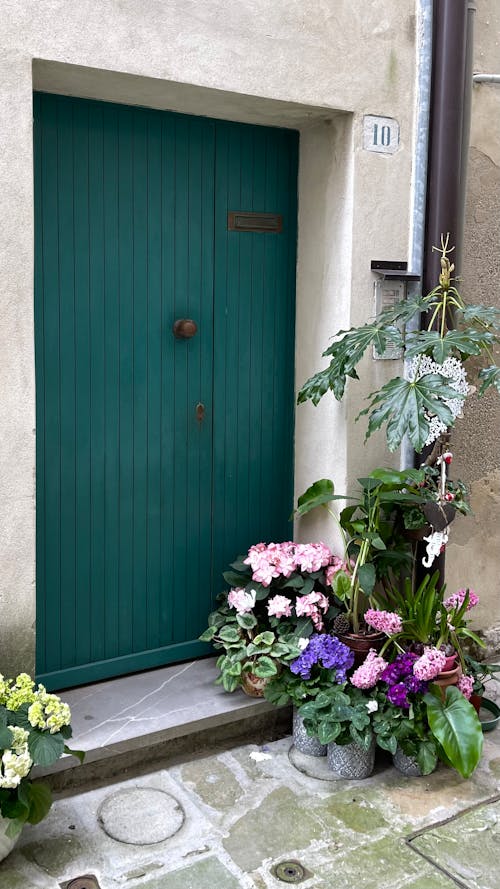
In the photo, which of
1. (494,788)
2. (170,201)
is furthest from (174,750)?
(170,201)

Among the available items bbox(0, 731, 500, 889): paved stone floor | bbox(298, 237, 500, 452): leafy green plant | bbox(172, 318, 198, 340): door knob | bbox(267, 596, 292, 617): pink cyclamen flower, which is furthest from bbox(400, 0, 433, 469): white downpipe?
bbox(0, 731, 500, 889): paved stone floor

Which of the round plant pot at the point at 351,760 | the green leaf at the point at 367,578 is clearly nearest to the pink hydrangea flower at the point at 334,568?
the green leaf at the point at 367,578

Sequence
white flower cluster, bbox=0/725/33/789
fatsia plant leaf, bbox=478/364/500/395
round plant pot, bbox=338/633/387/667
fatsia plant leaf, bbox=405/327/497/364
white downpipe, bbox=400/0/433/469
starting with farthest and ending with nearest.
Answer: white downpipe, bbox=400/0/433/469 < round plant pot, bbox=338/633/387/667 < fatsia plant leaf, bbox=478/364/500/395 < fatsia plant leaf, bbox=405/327/497/364 < white flower cluster, bbox=0/725/33/789

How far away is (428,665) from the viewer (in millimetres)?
3547

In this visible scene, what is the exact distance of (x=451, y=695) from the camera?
11.7 feet

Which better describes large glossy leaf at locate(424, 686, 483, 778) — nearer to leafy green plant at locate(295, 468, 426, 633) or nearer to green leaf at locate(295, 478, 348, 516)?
leafy green plant at locate(295, 468, 426, 633)

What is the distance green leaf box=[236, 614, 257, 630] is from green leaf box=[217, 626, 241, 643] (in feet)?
0.16

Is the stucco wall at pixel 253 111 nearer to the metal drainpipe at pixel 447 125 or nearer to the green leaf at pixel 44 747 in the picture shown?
the metal drainpipe at pixel 447 125

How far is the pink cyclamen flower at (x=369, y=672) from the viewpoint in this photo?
11.6ft

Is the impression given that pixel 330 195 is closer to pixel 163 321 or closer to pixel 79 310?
pixel 163 321

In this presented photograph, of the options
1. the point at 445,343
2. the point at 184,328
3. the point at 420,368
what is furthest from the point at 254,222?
the point at 445,343

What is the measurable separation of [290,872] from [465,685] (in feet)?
3.78

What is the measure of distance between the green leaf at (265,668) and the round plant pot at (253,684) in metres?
0.09

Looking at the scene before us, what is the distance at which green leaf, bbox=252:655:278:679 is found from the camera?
12.1 feet
